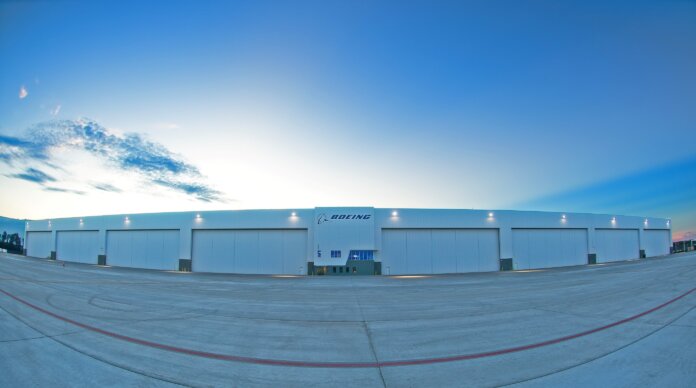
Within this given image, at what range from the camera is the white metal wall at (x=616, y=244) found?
42.3 meters

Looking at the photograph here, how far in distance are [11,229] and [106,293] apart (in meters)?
178

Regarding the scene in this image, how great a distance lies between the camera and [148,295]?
53.4 ft

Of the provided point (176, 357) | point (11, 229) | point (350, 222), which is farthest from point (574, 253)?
point (11, 229)

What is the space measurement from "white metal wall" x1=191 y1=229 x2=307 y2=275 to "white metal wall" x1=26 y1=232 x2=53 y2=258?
1639 inches

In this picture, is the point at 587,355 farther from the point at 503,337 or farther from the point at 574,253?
the point at 574,253

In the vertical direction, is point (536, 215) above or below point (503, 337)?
above

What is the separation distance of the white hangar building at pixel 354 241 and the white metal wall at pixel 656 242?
18.1 metres

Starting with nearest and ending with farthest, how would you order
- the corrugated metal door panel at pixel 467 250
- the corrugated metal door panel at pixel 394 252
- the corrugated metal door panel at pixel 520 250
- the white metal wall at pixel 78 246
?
the corrugated metal door panel at pixel 394 252 < the corrugated metal door panel at pixel 467 250 < the corrugated metal door panel at pixel 520 250 < the white metal wall at pixel 78 246

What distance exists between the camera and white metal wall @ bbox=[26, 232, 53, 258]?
174 ft

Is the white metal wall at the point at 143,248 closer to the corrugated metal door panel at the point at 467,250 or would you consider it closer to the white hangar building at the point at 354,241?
the white hangar building at the point at 354,241

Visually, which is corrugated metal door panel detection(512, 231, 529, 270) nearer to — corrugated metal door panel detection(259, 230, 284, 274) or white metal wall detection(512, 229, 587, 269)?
white metal wall detection(512, 229, 587, 269)

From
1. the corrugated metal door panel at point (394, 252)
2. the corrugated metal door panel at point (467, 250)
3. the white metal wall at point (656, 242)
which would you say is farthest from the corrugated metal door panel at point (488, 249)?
the white metal wall at point (656, 242)

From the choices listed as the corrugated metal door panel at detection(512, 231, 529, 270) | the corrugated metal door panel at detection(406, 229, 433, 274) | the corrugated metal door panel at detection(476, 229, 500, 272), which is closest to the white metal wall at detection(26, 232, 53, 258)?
the corrugated metal door panel at detection(406, 229, 433, 274)

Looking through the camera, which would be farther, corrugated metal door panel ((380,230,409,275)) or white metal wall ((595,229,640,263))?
white metal wall ((595,229,640,263))
